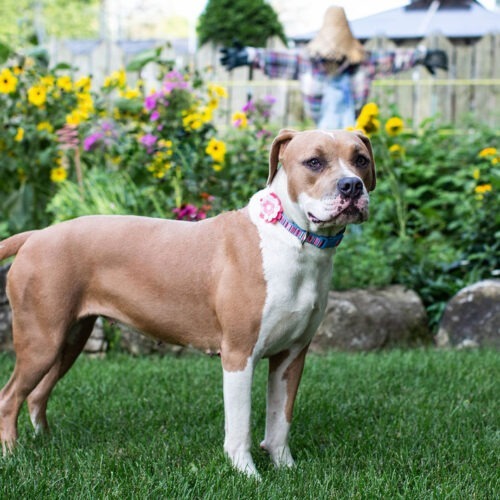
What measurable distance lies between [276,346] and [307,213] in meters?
0.61

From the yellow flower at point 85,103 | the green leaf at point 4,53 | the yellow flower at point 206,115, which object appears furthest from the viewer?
the green leaf at point 4,53

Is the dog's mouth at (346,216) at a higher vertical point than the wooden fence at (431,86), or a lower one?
lower

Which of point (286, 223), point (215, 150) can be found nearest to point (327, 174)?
point (286, 223)

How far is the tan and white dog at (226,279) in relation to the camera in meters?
3.11

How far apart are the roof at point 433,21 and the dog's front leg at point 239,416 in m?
11.9

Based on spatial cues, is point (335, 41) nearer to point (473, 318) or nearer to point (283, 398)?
point (473, 318)

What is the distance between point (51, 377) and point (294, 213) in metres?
1.54

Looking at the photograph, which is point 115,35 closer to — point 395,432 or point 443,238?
point 443,238

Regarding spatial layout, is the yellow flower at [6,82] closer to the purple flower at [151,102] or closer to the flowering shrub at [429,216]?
the purple flower at [151,102]

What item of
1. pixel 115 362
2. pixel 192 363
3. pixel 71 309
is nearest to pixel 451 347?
pixel 192 363

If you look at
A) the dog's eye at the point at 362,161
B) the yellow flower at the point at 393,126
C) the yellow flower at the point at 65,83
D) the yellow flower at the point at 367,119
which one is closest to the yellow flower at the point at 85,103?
the yellow flower at the point at 65,83

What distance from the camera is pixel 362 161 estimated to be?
312cm

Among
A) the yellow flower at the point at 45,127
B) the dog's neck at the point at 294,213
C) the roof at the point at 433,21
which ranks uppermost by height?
the roof at the point at 433,21

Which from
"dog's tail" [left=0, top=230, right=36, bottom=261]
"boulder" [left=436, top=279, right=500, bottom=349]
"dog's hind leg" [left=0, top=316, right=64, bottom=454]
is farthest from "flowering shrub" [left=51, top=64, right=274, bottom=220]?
"dog's hind leg" [left=0, top=316, right=64, bottom=454]
